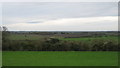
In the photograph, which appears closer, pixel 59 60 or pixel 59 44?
pixel 59 60

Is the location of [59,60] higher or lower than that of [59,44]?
lower

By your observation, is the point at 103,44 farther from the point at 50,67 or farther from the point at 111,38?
the point at 50,67

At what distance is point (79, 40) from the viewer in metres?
14.0

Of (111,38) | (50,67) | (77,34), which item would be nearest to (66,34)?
(77,34)

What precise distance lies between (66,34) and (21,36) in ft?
8.30

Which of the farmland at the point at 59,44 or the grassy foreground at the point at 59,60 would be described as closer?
the grassy foreground at the point at 59,60

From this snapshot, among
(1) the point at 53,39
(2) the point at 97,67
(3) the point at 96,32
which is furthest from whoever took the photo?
(1) the point at 53,39

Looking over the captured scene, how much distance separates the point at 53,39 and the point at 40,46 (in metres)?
0.95

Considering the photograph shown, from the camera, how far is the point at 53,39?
14398mm

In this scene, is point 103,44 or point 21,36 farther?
point 103,44

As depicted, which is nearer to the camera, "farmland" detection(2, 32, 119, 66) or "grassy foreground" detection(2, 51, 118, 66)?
"grassy foreground" detection(2, 51, 118, 66)

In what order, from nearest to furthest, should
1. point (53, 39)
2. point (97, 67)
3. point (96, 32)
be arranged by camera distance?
point (97, 67) → point (96, 32) → point (53, 39)

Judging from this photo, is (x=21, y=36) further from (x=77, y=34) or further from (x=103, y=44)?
(x=103, y=44)

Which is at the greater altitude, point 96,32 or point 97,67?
point 96,32
